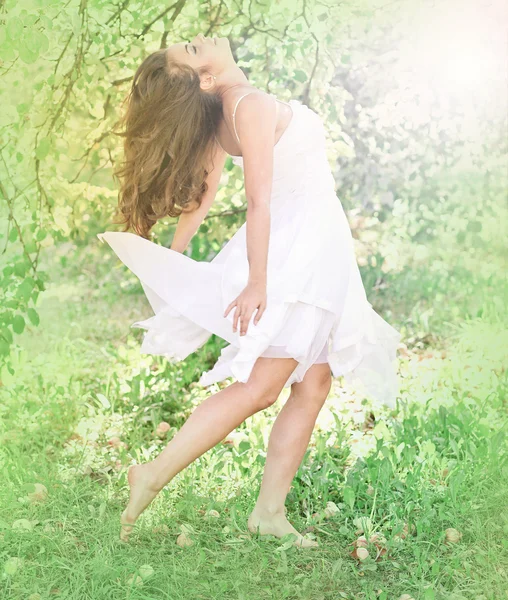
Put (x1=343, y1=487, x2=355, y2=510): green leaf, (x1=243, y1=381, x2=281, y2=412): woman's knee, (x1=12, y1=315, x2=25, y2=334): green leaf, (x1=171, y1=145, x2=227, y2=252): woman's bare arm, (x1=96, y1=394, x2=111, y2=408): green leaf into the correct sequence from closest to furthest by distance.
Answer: (x1=243, y1=381, x2=281, y2=412): woman's knee, (x1=171, y1=145, x2=227, y2=252): woman's bare arm, (x1=343, y1=487, x2=355, y2=510): green leaf, (x1=12, y1=315, x2=25, y2=334): green leaf, (x1=96, y1=394, x2=111, y2=408): green leaf

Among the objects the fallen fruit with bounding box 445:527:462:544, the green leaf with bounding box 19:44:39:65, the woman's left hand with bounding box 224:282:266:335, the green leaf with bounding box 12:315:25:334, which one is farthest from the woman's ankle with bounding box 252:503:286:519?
the green leaf with bounding box 19:44:39:65

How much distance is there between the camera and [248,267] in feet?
7.04

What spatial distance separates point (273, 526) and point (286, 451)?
0.71 ft

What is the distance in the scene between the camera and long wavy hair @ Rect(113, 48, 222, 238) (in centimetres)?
214

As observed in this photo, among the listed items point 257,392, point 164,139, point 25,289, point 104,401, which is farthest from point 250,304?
point 104,401

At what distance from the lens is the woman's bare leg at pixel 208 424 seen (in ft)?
6.83

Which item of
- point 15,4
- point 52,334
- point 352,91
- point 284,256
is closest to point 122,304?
point 52,334

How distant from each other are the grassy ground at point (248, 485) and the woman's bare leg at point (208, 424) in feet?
0.68

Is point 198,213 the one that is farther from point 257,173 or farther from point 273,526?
point 273,526

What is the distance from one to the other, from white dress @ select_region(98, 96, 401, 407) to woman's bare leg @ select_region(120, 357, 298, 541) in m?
0.06

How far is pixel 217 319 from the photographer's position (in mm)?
2211

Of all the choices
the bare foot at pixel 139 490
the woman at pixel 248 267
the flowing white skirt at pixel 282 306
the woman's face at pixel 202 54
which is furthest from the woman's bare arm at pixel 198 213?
the bare foot at pixel 139 490

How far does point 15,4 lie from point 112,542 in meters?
1.63

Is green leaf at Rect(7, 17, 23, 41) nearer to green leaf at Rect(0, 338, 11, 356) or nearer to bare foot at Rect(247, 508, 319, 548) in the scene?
green leaf at Rect(0, 338, 11, 356)
